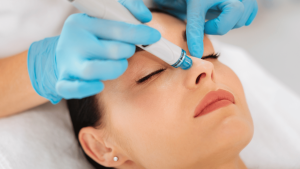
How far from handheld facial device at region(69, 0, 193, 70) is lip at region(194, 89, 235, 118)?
0.43 feet

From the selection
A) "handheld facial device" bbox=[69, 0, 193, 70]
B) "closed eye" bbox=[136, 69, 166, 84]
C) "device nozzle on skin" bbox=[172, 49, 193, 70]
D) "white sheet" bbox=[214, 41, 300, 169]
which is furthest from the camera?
"white sheet" bbox=[214, 41, 300, 169]

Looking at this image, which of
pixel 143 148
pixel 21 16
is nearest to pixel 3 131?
pixel 21 16

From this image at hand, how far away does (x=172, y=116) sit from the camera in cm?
78

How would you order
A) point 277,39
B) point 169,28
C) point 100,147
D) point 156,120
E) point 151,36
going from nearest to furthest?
point 151,36 < point 156,120 < point 169,28 < point 100,147 < point 277,39

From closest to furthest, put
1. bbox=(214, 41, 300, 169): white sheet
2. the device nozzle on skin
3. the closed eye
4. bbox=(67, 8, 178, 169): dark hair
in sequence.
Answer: the device nozzle on skin
the closed eye
bbox=(67, 8, 178, 169): dark hair
bbox=(214, 41, 300, 169): white sheet

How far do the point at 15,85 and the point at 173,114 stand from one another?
0.73m

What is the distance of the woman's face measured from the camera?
763 millimetres

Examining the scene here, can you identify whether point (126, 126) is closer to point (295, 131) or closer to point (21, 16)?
point (21, 16)

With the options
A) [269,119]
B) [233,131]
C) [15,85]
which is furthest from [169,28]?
[269,119]

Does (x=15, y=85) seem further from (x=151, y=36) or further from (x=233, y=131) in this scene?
(x=233, y=131)

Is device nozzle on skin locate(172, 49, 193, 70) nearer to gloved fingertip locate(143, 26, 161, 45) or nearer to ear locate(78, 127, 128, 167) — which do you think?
gloved fingertip locate(143, 26, 161, 45)

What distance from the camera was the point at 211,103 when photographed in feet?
2.57

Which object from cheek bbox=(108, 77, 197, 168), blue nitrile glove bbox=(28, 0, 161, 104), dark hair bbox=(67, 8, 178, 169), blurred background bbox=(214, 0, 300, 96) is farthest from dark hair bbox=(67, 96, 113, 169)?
blurred background bbox=(214, 0, 300, 96)

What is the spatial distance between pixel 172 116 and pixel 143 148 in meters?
0.18
